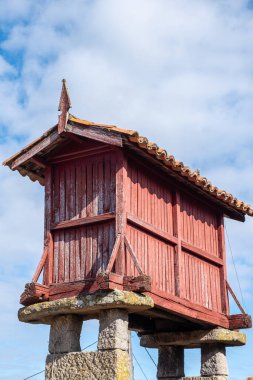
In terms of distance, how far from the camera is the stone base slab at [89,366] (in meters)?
8.93

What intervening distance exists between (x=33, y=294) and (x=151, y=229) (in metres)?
1.92

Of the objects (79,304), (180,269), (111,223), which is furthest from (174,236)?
(79,304)

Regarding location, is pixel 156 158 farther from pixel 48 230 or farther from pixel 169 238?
pixel 48 230

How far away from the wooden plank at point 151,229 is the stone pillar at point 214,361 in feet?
7.74

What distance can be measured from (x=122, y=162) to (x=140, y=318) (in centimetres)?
328

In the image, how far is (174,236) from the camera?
10.8 meters

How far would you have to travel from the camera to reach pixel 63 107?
10.1 metres

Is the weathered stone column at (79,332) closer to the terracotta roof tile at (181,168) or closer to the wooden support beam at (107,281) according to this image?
the wooden support beam at (107,281)

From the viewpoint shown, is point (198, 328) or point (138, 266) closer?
point (138, 266)

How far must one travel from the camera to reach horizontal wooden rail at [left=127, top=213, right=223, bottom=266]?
387 inches

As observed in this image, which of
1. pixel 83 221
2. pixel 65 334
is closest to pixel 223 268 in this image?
pixel 83 221

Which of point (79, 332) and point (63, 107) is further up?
point (63, 107)

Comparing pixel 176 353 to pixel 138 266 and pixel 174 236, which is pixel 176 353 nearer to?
pixel 174 236

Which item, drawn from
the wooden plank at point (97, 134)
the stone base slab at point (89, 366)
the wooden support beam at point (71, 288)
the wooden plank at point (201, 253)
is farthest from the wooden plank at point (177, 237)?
the wooden plank at point (97, 134)
